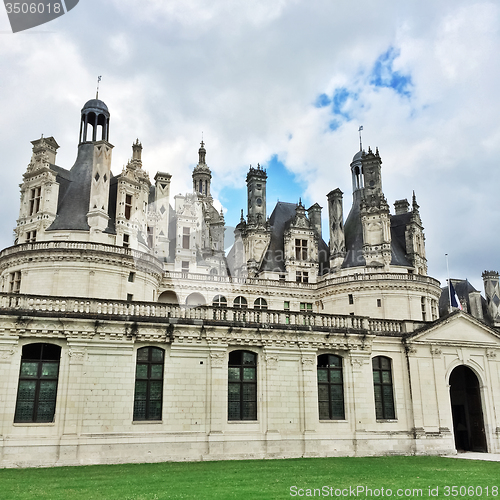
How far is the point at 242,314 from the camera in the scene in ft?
74.5

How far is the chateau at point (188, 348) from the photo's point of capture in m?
19.5

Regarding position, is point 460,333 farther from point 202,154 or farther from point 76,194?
point 202,154

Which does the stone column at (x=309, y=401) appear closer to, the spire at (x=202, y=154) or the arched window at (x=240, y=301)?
the arched window at (x=240, y=301)

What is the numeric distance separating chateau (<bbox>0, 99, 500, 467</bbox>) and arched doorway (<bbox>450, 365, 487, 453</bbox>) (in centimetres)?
8

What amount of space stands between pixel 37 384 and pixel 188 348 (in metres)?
6.09

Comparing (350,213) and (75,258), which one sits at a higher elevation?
(350,213)

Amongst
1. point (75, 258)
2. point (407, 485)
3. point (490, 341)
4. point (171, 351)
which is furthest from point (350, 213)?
point (407, 485)

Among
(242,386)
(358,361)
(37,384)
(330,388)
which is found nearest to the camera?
(37,384)

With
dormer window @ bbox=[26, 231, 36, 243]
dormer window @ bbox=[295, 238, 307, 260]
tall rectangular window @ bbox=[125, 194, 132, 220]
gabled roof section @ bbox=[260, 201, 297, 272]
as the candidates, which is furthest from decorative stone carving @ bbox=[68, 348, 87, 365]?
dormer window @ bbox=[295, 238, 307, 260]

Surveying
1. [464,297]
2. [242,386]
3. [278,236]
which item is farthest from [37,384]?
[464,297]

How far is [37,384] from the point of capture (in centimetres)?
1933

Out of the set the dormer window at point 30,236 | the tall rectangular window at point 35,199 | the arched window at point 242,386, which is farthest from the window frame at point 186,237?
the arched window at point 242,386

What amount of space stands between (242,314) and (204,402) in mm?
4162

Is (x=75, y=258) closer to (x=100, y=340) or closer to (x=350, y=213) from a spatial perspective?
(x=100, y=340)
